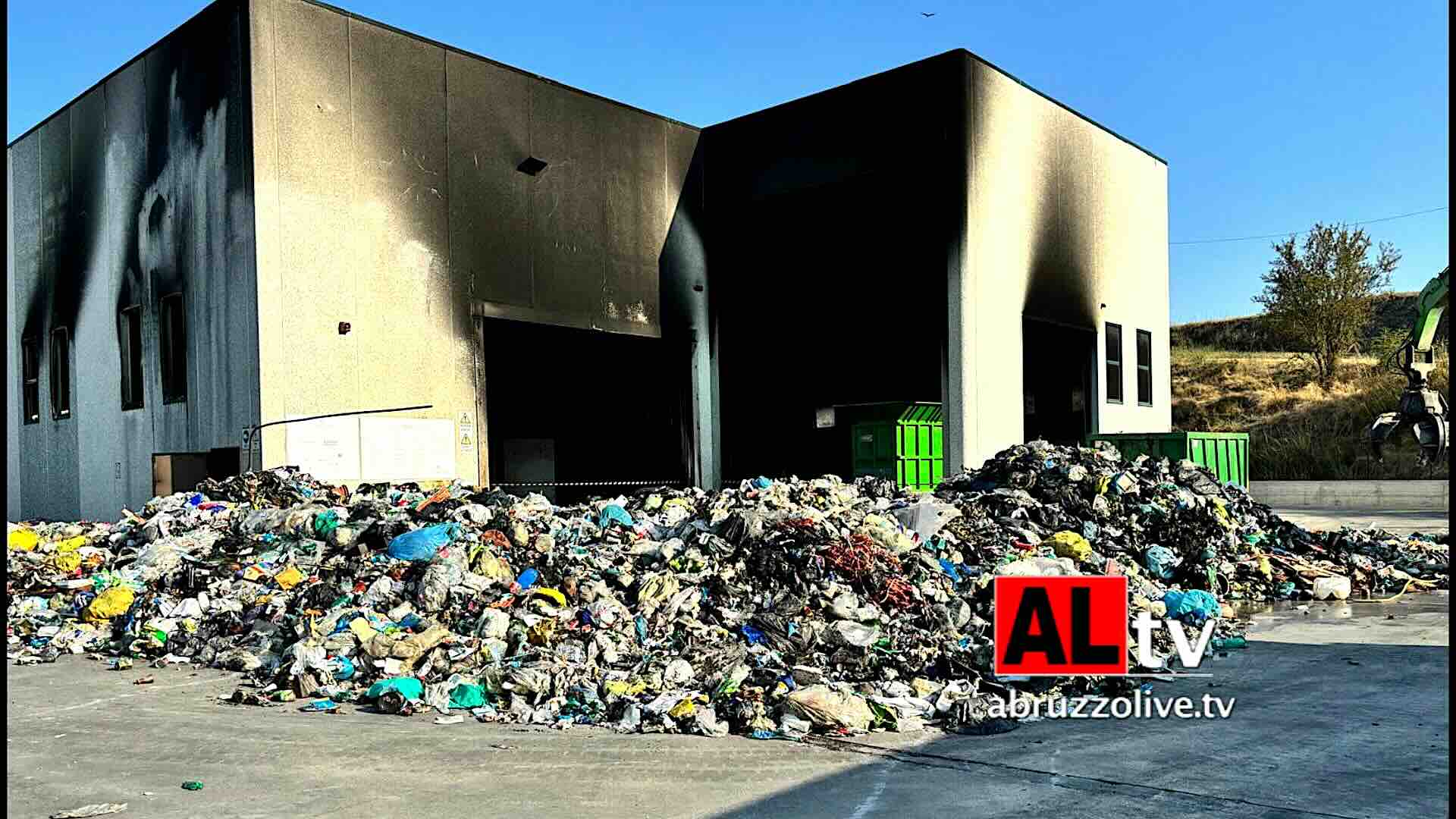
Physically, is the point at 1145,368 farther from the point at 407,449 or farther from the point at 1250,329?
the point at 1250,329

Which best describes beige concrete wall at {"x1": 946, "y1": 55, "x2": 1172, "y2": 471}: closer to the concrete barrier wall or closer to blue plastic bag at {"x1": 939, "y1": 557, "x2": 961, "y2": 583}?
the concrete barrier wall

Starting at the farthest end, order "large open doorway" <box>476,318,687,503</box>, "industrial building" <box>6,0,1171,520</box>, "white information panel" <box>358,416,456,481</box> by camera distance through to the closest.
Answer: "large open doorway" <box>476,318,687,503</box> → "white information panel" <box>358,416,456,481</box> → "industrial building" <box>6,0,1171,520</box>

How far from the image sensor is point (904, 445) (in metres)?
19.4

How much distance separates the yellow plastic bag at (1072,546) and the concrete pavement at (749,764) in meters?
3.23

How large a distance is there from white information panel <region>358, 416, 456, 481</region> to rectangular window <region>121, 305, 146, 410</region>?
178 inches

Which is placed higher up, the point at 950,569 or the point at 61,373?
the point at 61,373

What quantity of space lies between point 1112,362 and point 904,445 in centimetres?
702

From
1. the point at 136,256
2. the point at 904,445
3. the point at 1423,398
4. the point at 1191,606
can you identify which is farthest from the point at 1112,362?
the point at 136,256

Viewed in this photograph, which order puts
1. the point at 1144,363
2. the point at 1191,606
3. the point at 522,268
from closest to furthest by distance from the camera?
1. the point at 1191,606
2. the point at 522,268
3. the point at 1144,363

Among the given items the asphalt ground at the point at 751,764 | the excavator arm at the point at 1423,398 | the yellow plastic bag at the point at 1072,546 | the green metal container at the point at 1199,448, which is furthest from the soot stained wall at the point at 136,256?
the excavator arm at the point at 1423,398

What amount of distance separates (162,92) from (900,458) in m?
13.3

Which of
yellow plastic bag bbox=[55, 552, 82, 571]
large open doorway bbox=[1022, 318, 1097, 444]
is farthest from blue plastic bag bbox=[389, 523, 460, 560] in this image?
large open doorway bbox=[1022, 318, 1097, 444]

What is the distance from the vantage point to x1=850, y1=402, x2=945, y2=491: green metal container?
19391 mm

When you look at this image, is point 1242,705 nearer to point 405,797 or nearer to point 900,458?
point 405,797
